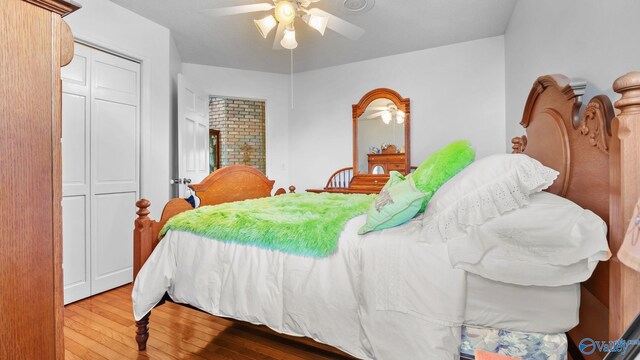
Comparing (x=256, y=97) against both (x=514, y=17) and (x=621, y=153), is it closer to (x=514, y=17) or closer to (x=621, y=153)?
(x=514, y=17)

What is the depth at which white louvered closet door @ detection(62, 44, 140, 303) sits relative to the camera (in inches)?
90.7

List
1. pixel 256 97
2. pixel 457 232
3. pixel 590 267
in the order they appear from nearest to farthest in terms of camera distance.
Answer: pixel 590 267
pixel 457 232
pixel 256 97

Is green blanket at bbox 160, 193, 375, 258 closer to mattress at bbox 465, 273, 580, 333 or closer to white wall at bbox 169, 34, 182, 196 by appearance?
mattress at bbox 465, 273, 580, 333

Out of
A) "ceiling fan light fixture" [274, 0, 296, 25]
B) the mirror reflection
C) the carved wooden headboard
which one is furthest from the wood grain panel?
the mirror reflection

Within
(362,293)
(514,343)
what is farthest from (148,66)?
(514,343)

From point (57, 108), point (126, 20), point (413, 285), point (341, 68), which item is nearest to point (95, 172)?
point (126, 20)

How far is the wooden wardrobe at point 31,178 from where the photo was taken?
54 centimetres

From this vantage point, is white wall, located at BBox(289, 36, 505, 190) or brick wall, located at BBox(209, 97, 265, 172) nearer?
white wall, located at BBox(289, 36, 505, 190)

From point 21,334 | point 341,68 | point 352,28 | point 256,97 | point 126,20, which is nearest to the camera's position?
point 21,334

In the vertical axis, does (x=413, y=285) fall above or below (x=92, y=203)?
below

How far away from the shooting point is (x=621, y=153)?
0.70 meters

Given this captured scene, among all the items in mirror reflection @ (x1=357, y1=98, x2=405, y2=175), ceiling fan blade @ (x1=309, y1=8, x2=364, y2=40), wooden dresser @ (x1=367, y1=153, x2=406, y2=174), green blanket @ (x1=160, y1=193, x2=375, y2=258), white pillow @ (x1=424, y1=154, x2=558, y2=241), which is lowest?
green blanket @ (x1=160, y1=193, x2=375, y2=258)

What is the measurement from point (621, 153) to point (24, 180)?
4.25ft

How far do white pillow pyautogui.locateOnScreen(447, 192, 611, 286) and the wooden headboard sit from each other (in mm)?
49
